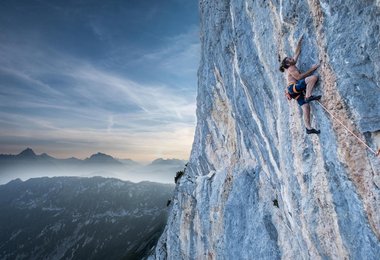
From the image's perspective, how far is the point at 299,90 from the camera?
34.6 ft

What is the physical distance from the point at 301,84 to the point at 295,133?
292 centimetres

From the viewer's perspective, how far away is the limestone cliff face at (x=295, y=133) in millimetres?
8828

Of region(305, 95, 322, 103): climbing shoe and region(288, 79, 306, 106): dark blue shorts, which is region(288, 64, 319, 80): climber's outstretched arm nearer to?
region(288, 79, 306, 106): dark blue shorts

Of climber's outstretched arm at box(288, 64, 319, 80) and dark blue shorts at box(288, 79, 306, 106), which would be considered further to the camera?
dark blue shorts at box(288, 79, 306, 106)

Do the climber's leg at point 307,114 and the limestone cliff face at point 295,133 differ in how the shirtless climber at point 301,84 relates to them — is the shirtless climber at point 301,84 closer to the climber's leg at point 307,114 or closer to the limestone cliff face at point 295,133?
the climber's leg at point 307,114

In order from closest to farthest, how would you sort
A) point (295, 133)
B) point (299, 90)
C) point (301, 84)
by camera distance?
point (301, 84) → point (299, 90) → point (295, 133)

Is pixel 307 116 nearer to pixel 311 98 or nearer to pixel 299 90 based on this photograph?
pixel 311 98

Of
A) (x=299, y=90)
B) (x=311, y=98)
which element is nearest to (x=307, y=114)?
(x=311, y=98)

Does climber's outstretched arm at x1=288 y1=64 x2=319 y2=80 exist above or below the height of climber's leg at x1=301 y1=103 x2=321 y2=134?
above

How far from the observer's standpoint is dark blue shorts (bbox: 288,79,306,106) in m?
10.4

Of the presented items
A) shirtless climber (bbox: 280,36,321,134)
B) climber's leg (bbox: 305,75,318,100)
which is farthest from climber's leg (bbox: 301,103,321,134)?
climber's leg (bbox: 305,75,318,100)

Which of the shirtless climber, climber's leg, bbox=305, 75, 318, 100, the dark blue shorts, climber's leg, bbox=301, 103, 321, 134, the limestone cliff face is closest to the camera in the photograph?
the limestone cliff face

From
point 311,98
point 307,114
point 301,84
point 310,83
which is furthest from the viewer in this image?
point 307,114

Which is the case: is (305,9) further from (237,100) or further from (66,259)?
(66,259)
